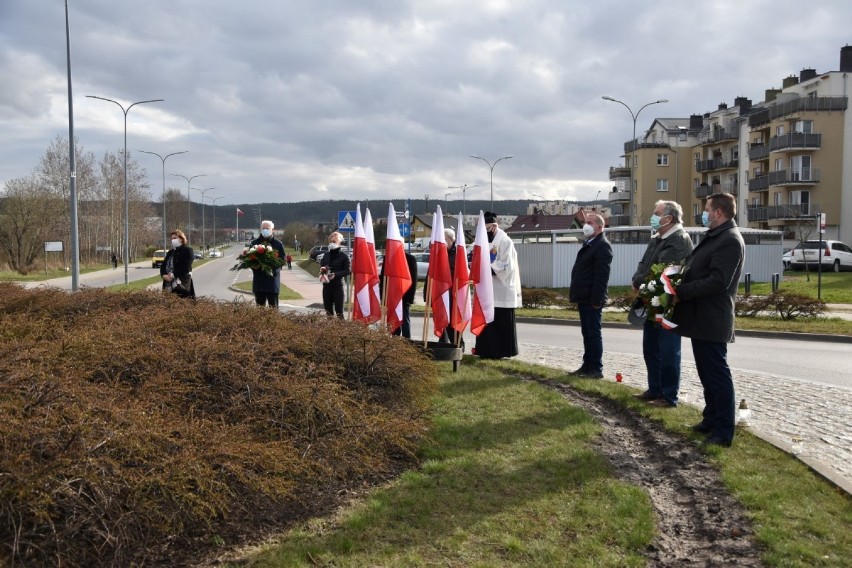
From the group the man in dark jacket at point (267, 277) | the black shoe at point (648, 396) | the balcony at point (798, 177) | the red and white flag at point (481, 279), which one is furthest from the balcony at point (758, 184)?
the black shoe at point (648, 396)

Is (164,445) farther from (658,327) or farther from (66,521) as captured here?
(658,327)

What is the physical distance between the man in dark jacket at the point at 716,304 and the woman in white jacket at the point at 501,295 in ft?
13.7

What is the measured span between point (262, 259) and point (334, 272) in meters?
1.48

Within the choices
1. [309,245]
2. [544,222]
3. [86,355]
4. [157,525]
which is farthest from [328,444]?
[309,245]

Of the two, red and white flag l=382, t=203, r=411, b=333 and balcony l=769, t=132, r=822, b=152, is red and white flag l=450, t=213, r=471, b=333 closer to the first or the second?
red and white flag l=382, t=203, r=411, b=333

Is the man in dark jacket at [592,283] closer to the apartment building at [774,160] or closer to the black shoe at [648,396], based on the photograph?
the black shoe at [648,396]

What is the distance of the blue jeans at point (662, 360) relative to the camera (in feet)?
25.5

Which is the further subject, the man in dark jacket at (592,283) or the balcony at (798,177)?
the balcony at (798,177)

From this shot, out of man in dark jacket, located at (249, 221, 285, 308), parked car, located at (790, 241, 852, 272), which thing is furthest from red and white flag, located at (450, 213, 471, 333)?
parked car, located at (790, 241, 852, 272)

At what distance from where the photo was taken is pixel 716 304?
643cm

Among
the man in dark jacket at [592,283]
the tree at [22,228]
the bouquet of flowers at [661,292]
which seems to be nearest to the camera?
the bouquet of flowers at [661,292]

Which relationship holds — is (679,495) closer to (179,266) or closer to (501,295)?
(501,295)

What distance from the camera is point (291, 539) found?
14.1ft

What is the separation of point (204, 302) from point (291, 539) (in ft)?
17.6
